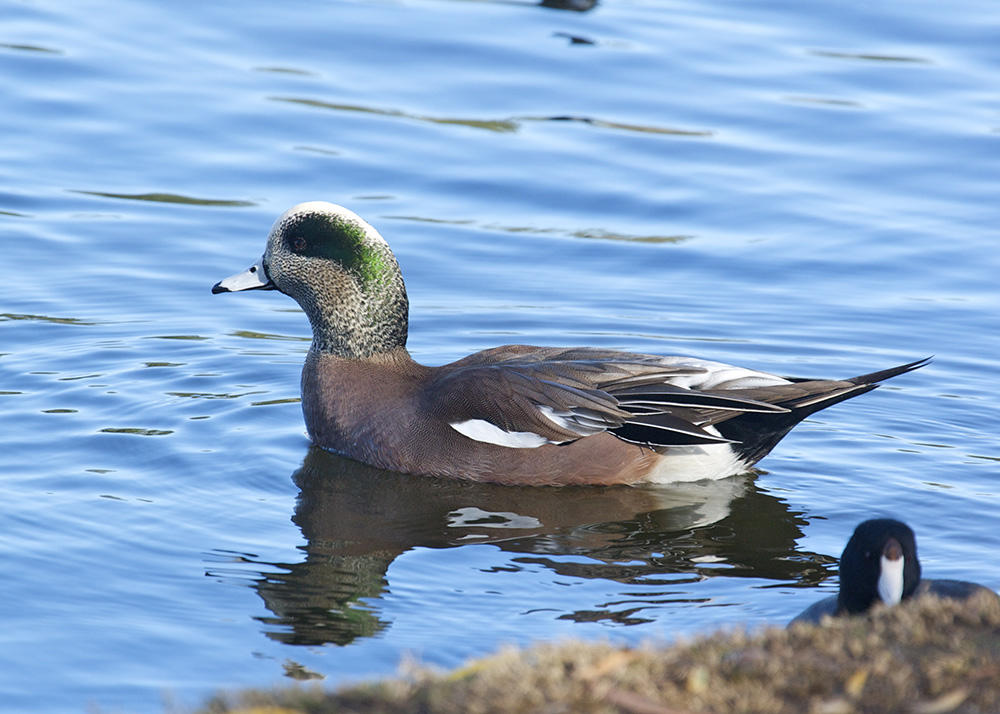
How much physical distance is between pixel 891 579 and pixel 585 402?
2.77 meters

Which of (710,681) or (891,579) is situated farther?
(891,579)

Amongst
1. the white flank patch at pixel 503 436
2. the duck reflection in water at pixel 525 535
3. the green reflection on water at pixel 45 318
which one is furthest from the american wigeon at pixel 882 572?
the green reflection on water at pixel 45 318

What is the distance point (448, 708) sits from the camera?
4043 millimetres

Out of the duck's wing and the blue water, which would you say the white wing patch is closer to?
the duck's wing

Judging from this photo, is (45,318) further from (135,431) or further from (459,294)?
(459,294)

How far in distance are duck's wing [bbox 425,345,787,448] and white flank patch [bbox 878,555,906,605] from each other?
2442mm

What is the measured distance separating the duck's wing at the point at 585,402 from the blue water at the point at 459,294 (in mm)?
350

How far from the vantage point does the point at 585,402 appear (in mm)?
7832

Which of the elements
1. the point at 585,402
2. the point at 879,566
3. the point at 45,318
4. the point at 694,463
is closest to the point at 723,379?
the point at 694,463

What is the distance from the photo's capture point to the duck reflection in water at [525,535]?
20.6ft

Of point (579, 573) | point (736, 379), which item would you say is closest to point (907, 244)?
point (736, 379)

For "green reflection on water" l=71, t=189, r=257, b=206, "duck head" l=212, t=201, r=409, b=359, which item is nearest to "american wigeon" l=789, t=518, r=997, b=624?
"duck head" l=212, t=201, r=409, b=359

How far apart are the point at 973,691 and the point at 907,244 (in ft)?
25.3

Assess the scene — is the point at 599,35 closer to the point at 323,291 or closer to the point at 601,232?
the point at 601,232
